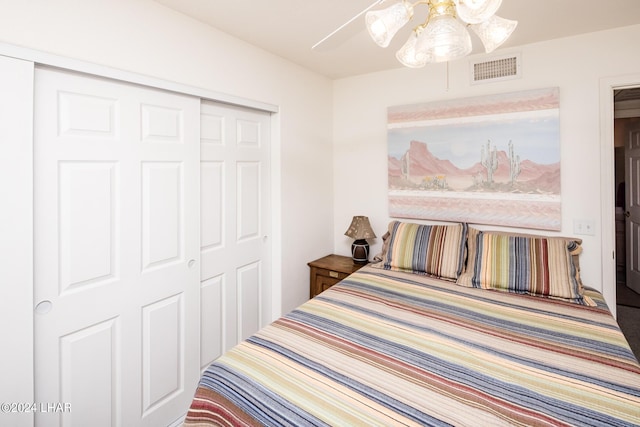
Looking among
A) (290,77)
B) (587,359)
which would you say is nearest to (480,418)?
(587,359)

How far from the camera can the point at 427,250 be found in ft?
7.88

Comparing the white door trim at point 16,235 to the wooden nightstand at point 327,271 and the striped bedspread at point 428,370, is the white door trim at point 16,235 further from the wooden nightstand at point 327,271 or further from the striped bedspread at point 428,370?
the wooden nightstand at point 327,271

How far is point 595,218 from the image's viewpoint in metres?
2.25

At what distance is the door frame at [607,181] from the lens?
2191 mm

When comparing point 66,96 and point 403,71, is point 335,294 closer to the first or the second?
point 66,96

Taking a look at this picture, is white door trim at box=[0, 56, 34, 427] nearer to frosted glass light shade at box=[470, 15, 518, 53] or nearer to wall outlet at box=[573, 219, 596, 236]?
frosted glass light shade at box=[470, 15, 518, 53]

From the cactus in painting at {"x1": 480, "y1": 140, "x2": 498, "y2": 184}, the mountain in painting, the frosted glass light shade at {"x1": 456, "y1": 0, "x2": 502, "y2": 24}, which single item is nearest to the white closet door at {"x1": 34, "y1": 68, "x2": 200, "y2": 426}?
the frosted glass light shade at {"x1": 456, "y1": 0, "x2": 502, "y2": 24}

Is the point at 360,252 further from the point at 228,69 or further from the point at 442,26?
the point at 442,26

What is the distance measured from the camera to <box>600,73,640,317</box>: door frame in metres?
2.19

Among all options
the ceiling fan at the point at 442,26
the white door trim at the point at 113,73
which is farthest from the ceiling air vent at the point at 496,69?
the white door trim at the point at 113,73

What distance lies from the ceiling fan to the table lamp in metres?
1.84

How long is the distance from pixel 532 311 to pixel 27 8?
8.96 feet

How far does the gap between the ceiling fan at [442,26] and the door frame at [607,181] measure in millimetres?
1587

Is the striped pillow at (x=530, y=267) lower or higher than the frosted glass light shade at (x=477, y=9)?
lower
